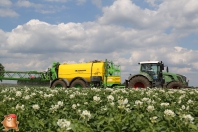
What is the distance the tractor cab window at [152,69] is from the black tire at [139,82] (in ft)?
5.36

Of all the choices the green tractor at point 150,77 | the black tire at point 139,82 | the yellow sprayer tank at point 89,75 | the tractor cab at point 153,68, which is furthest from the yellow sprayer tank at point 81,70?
the tractor cab at point 153,68

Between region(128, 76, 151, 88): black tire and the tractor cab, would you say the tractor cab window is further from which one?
region(128, 76, 151, 88): black tire

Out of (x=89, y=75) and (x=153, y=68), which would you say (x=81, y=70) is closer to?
(x=89, y=75)

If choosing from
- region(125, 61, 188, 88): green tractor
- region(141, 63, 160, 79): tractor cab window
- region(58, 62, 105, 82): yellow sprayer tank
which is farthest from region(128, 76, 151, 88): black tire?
region(58, 62, 105, 82): yellow sprayer tank

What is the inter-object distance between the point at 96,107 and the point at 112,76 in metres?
16.8

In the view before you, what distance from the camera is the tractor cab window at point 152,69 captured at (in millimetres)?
22719

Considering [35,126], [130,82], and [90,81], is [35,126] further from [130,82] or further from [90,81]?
[90,81]

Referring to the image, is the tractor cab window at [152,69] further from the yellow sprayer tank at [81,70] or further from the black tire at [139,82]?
the yellow sprayer tank at [81,70]

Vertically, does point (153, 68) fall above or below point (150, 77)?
above

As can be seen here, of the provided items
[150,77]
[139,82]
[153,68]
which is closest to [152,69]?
[153,68]

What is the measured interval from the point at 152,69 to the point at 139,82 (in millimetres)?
1958

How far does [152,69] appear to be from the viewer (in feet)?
74.9

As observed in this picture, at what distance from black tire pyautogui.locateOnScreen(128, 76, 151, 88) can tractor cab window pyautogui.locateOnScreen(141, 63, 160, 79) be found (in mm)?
1635

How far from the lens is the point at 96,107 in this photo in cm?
725
